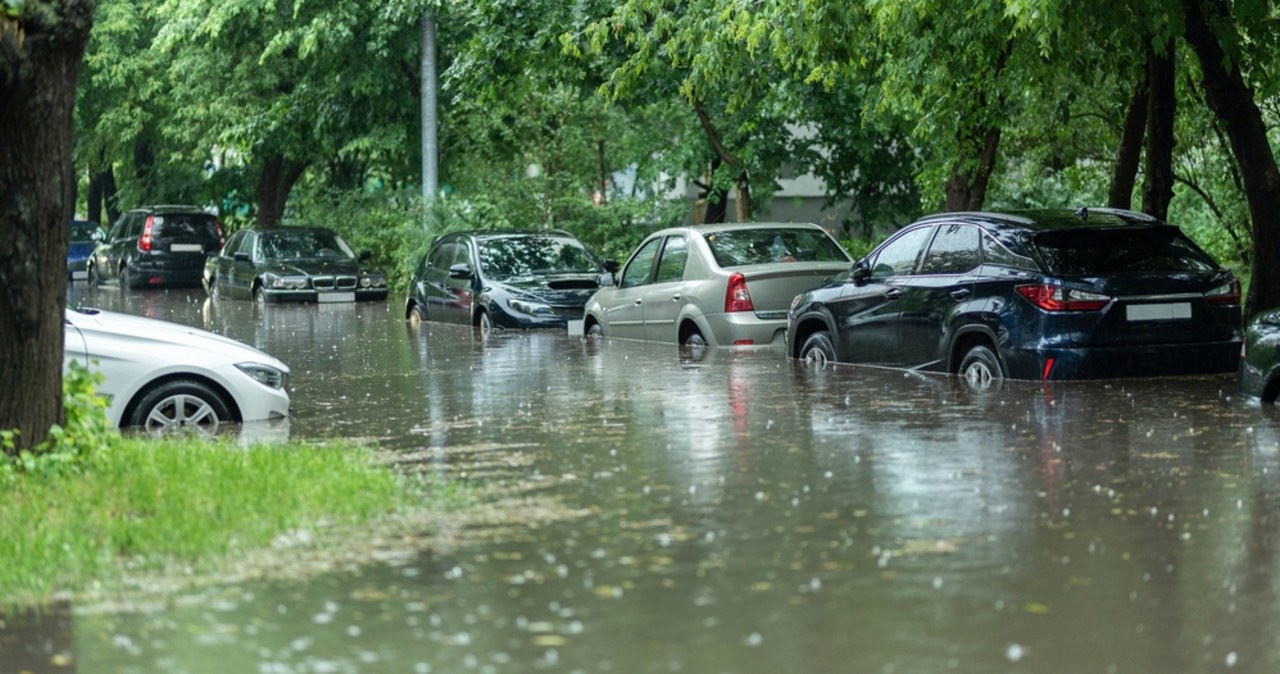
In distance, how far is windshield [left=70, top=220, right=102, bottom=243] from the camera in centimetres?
5444

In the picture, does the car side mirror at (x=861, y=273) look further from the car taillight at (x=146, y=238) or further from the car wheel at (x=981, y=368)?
the car taillight at (x=146, y=238)

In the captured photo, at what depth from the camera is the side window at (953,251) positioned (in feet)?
52.9

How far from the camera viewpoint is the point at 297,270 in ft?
116

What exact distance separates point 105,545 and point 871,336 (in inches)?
393

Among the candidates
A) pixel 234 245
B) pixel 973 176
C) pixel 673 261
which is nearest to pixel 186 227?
pixel 234 245

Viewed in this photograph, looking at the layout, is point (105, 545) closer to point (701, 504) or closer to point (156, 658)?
point (156, 658)

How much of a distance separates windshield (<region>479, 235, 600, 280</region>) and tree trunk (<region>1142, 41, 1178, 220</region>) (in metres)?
7.84

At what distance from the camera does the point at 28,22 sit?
10.1 meters

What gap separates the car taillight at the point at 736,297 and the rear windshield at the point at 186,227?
26317mm

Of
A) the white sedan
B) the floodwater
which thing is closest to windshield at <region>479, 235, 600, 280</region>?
the floodwater

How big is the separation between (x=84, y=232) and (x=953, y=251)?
42641 millimetres

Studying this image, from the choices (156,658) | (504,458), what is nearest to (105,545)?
(156,658)

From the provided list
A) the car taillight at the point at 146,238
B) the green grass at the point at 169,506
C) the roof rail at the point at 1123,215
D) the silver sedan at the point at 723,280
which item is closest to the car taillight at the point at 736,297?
the silver sedan at the point at 723,280

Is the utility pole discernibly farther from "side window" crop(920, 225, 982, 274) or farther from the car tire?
"side window" crop(920, 225, 982, 274)
